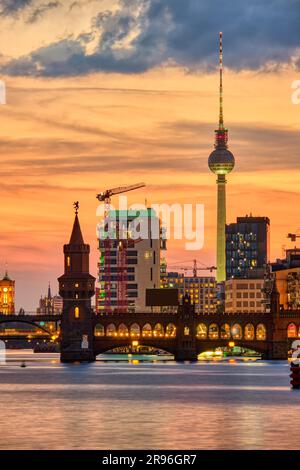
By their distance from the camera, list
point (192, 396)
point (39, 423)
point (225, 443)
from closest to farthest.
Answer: point (225, 443), point (39, 423), point (192, 396)

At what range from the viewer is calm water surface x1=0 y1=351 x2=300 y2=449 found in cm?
10481

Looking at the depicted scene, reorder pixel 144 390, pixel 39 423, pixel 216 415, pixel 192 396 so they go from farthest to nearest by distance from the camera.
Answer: pixel 144 390 < pixel 192 396 < pixel 216 415 < pixel 39 423

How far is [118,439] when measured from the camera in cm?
10631

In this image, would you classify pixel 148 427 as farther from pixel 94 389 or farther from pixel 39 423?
pixel 94 389

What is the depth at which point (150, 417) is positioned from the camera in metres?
129

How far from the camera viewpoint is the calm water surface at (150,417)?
10481cm

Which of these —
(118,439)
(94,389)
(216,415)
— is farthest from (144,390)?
(118,439)

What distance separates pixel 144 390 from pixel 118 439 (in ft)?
243

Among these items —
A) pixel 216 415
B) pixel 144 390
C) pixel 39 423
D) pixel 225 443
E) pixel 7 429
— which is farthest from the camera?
pixel 144 390
